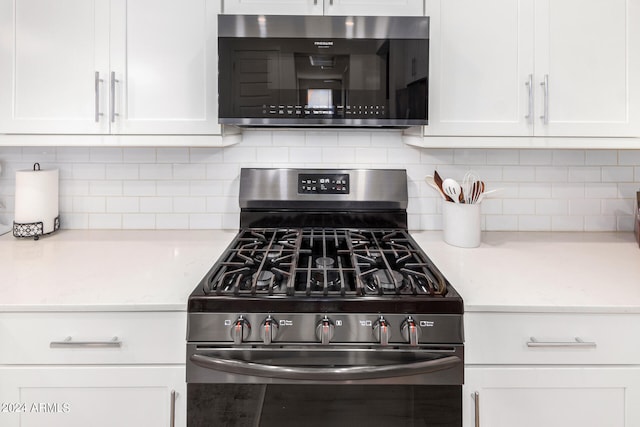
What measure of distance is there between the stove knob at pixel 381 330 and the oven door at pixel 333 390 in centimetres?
4

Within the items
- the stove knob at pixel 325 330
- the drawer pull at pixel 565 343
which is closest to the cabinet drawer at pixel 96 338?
the stove knob at pixel 325 330

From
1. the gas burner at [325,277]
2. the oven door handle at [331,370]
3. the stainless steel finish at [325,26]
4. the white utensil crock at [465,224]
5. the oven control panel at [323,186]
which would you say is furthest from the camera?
the oven control panel at [323,186]

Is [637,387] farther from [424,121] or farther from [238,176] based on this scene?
[238,176]

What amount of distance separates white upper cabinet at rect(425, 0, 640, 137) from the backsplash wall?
0.33 metres

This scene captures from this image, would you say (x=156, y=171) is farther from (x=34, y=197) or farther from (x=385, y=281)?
(x=385, y=281)

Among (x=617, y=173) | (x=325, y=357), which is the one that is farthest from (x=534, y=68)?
(x=325, y=357)

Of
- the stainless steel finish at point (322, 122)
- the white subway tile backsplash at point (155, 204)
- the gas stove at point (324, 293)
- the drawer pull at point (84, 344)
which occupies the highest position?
the stainless steel finish at point (322, 122)

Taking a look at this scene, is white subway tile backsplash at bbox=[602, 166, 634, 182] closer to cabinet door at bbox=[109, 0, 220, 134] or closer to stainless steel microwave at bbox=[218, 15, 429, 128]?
stainless steel microwave at bbox=[218, 15, 429, 128]

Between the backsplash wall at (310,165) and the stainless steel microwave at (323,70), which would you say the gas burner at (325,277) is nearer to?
the stainless steel microwave at (323,70)

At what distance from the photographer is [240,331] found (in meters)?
1.10

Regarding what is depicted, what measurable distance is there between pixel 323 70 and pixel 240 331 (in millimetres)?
926

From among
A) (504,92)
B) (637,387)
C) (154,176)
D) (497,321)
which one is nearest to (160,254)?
(154,176)

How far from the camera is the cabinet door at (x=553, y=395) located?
3.80 feet

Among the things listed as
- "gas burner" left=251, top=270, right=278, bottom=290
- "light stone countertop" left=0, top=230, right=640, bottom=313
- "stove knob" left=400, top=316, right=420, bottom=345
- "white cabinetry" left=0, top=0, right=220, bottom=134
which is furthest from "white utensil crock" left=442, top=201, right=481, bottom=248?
"white cabinetry" left=0, top=0, right=220, bottom=134
